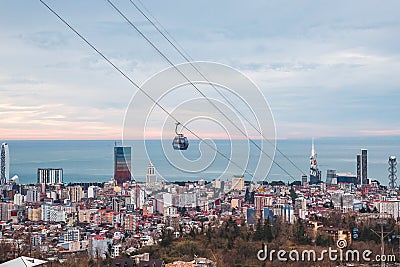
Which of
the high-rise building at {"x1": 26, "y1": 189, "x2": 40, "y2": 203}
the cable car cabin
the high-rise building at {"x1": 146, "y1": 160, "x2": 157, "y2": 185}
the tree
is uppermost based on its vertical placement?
the cable car cabin

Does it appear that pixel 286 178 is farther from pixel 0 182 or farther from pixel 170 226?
pixel 0 182

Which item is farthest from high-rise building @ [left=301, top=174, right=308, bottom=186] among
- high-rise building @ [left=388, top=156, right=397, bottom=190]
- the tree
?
the tree

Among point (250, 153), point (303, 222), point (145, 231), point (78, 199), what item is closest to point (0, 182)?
point (78, 199)

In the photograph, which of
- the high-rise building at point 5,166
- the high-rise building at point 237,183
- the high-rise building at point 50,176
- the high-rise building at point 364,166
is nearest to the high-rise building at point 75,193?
the high-rise building at point 50,176

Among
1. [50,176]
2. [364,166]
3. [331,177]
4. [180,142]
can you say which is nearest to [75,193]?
[50,176]

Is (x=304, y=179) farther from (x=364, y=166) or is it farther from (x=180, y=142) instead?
(x=180, y=142)

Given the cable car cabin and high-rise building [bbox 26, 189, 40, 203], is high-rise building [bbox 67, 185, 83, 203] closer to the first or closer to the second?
high-rise building [bbox 26, 189, 40, 203]

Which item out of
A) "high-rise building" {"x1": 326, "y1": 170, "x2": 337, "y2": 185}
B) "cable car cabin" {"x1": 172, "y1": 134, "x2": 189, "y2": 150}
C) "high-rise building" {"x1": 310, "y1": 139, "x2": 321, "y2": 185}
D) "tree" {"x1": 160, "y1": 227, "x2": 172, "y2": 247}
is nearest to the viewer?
"cable car cabin" {"x1": 172, "y1": 134, "x2": 189, "y2": 150}

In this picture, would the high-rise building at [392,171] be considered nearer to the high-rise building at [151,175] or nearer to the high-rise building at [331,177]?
the high-rise building at [331,177]
